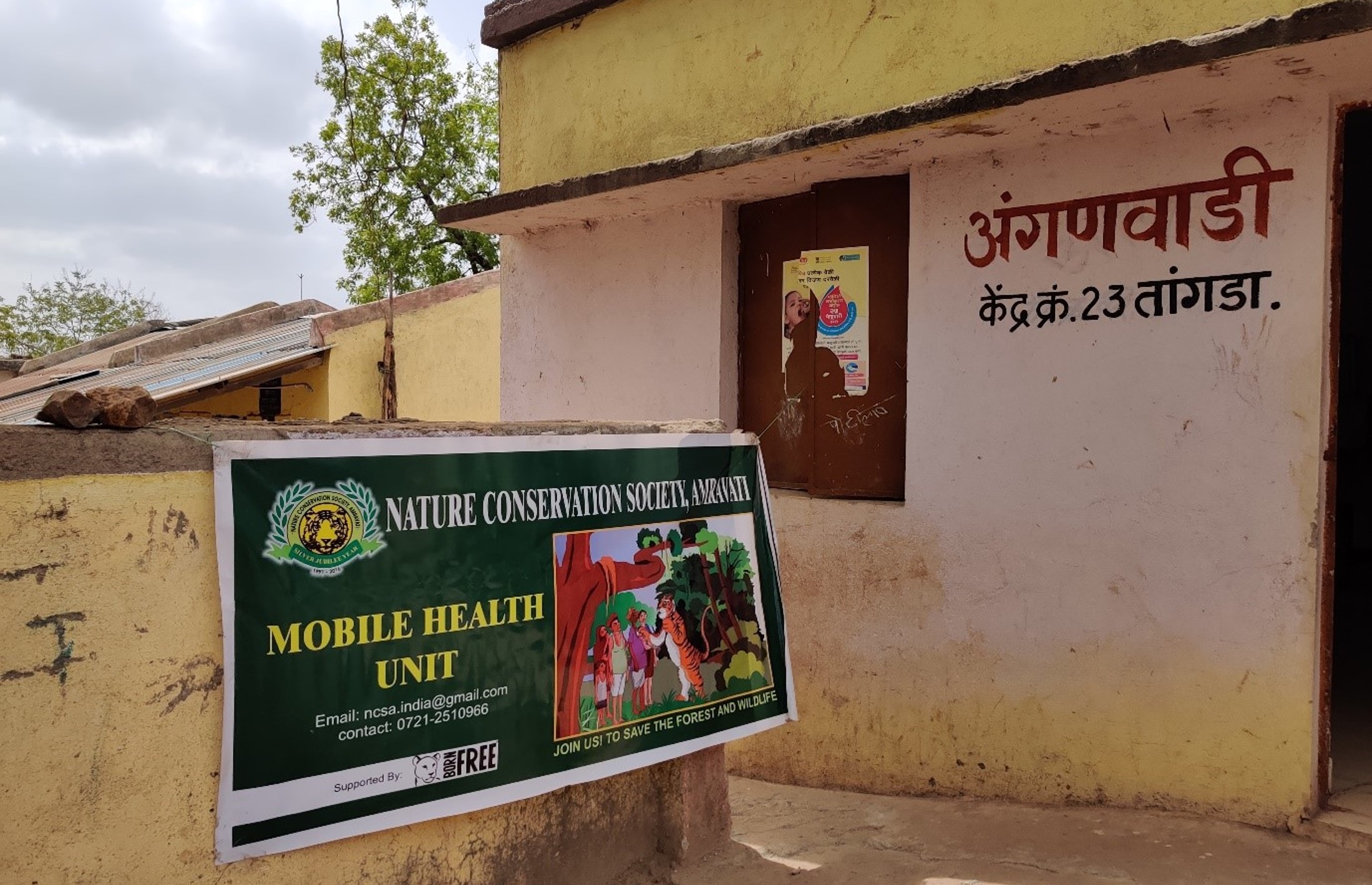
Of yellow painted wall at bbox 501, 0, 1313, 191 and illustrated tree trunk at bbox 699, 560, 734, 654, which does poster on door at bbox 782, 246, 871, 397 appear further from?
illustrated tree trunk at bbox 699, 560, 734, 654

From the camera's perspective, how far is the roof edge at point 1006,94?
10.4 ft

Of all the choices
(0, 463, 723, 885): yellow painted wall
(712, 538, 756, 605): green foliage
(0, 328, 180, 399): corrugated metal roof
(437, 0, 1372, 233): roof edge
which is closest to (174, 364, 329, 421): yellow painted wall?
(0, 328, 180, 399): corrugated metal roof

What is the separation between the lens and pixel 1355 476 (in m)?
8.43

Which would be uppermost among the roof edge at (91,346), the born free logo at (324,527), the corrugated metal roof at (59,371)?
the roof edge at (91,346)

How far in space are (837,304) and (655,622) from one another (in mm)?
2488

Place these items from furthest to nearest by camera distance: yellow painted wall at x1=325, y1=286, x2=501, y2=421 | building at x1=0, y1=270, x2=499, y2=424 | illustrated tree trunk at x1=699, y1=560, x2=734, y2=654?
yellow painted wall at x1=325, y1=286, x2=501, y2=421 → building at x1=0, y1=270, x2=499, y2=424 → illustrated tree trunk at x1=699, y1=560, x2=734, y2=654

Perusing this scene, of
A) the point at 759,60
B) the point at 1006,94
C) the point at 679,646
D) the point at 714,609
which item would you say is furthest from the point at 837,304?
the point at 679,646

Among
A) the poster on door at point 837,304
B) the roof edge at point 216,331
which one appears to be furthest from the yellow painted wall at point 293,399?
the poster on door at point 837,304

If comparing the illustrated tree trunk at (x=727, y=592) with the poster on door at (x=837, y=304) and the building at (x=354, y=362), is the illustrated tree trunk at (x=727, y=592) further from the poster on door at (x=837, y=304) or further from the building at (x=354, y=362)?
the building at (x=354, y=362)

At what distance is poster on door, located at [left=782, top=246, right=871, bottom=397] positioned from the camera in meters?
5.21

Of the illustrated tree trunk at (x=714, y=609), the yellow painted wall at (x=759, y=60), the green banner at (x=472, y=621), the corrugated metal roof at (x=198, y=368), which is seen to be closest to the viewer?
the green banner at (x=472, y=621)

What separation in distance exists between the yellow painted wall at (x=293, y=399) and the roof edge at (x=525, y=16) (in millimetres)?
5636

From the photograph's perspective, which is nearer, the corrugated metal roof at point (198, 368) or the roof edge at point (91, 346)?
the corrugated metal roof at point (198, 368)

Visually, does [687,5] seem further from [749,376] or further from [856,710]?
[856,710]
